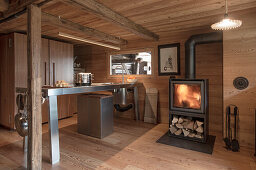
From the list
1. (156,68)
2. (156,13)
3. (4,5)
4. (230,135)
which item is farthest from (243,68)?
(4,5)

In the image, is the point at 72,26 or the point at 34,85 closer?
the point at 34,85

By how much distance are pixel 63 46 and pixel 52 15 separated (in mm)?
1809

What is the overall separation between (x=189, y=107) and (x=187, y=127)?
1.24 feet

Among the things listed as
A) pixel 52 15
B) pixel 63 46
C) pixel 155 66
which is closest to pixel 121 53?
pixel 155 66

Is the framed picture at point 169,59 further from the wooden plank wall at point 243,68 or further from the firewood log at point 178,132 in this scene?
the firewood log at point 178,132

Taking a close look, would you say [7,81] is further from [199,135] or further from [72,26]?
[199,135]

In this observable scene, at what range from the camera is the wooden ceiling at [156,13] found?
2268mm

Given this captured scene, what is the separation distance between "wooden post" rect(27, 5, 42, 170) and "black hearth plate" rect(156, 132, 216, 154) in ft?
6.32

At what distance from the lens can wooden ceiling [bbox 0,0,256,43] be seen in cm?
227

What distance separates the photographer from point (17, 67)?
11.5 feet

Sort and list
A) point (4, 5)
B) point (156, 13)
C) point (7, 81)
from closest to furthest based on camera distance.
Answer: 1. point (4, 5)
2. point (156, 13)
3. point (7, 81)

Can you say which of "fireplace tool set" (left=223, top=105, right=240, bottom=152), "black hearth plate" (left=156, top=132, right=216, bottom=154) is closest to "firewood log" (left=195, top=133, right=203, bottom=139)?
"black hearth plate" (left=156, top=132, right=216, bottom=154)

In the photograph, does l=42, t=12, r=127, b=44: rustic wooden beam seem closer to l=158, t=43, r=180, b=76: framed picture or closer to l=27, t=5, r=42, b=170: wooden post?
l=27, t=5, r=42, b=170: wooden post

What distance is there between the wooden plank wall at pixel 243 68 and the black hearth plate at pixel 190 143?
1.63 ft
